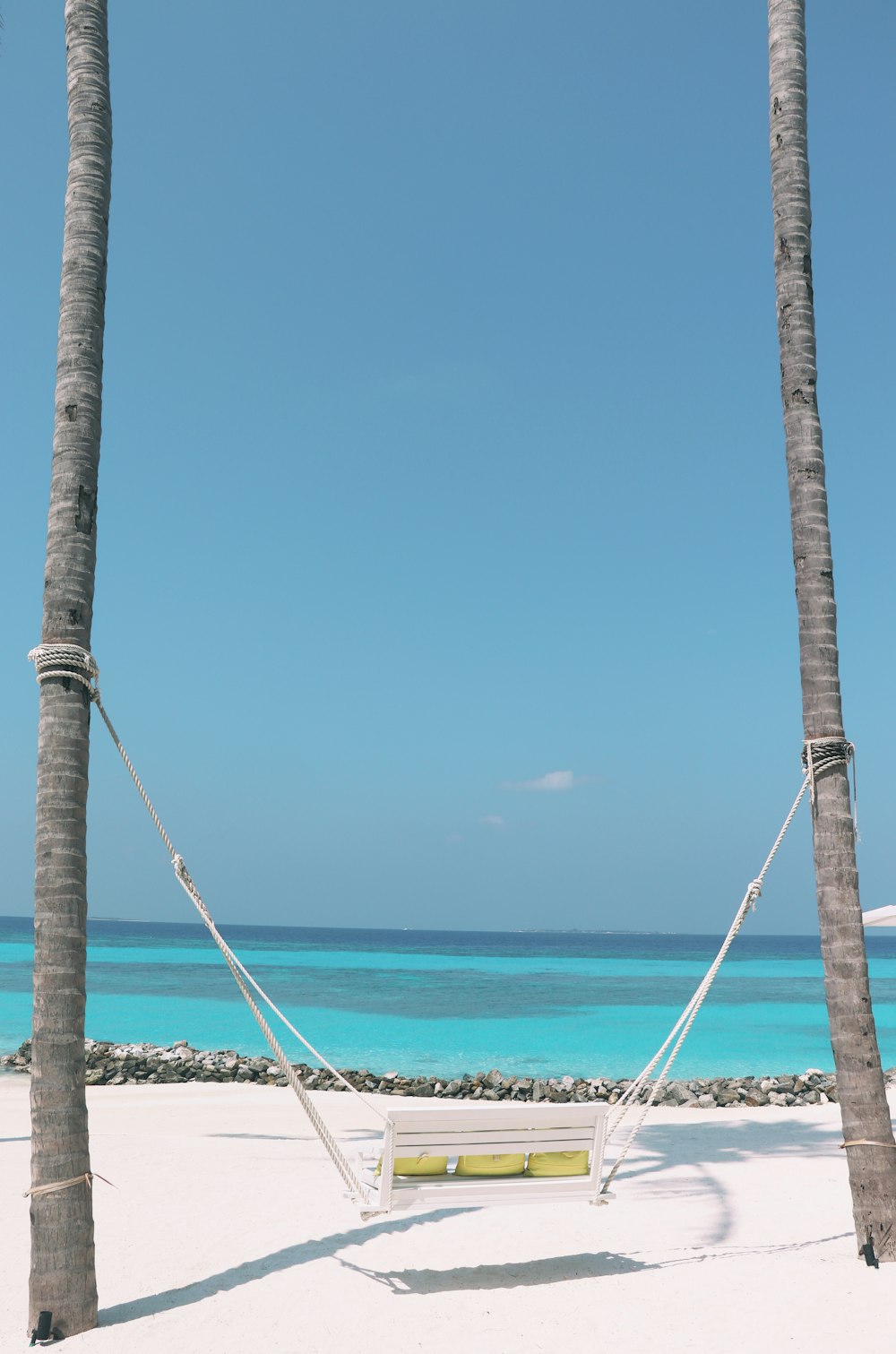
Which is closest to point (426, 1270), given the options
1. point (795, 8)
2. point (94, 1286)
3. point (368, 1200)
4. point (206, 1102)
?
point (368, 1200)

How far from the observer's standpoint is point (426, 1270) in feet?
16.9

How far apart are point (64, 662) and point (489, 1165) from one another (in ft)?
10.0

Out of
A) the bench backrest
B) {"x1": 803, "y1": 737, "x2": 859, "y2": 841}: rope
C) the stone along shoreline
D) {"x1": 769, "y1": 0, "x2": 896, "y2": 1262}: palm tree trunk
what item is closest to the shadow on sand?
the bench backrest

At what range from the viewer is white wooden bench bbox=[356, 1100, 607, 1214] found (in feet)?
15.1

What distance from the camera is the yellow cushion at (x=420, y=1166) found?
4.77 metres

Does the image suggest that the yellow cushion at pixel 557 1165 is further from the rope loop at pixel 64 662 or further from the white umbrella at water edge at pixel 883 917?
the white umbrella at water edge at pixel 883 917

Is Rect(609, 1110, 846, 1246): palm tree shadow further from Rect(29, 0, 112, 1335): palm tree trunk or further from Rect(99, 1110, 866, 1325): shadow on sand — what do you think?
Rect(29, 0, 112, 1335): palm tree trunk

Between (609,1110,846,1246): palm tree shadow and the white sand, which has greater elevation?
the white sand

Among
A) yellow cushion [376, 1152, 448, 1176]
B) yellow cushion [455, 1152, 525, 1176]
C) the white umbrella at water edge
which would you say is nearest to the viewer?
yellow cushion [376, 1152, 448, 1176]

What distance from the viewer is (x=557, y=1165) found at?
4.96 m

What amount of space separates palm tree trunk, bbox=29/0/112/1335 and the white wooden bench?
129cm

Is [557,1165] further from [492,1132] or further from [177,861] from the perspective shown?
[177,861]

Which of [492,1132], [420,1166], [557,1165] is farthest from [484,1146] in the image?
[557,1165]

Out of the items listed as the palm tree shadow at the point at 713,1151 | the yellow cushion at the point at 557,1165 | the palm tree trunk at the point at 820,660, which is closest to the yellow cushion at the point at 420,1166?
the yellow cushion at the point at 557,1165
